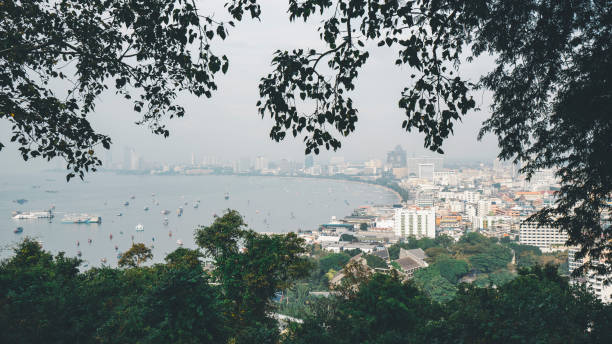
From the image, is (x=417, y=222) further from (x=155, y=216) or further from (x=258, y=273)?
(x=258, y=273)

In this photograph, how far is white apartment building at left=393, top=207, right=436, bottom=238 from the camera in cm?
2612

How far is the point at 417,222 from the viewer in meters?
26.2

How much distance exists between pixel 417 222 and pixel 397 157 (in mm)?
56047

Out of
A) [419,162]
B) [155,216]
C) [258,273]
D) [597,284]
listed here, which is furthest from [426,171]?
[258,273]

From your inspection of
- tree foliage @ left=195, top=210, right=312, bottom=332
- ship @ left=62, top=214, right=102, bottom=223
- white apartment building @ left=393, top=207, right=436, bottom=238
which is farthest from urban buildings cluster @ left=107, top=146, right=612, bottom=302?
ship @ left=62, top=214, right=102, bottom=223

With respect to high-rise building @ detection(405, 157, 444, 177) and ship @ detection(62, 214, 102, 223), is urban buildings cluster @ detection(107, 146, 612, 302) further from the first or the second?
ship @ detection(62, 214, 102, 223)

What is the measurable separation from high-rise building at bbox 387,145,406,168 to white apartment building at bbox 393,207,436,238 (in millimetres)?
54290

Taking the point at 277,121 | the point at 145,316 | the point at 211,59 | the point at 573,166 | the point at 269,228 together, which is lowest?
the point at 269,228

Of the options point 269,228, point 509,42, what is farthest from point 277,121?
point 269,228

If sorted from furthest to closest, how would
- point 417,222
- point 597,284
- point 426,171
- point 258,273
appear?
point 426,171 < point 417,222 < point 597,284 < point 258,273

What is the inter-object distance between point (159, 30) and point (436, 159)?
82.7m

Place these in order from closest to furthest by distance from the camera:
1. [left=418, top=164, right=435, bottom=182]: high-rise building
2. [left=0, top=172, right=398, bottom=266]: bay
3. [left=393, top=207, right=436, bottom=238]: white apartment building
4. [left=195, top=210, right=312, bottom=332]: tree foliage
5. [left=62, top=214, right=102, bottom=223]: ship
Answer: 1. [left=195, top=210, right=312, bottom=332]: tree foliage
2. [left=0, top=172, right=398, bottom=266]: bay
3. [left=62, top=214, right=102, bottom=223]: ship
4. [left=393, top=207, right=436, bottom=238]: white apartment building
5. [left=418, top=164, right=435, bottom=182]: high-rise building

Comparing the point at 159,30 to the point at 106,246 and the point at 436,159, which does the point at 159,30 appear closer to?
the point at 106,246

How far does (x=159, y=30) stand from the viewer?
6.30 ft
